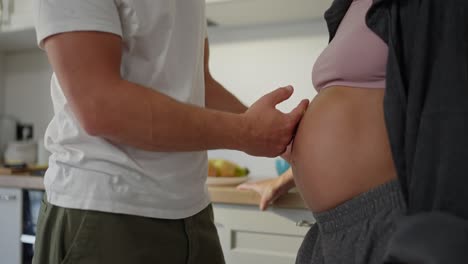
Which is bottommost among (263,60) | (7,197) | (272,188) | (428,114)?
(7,197)

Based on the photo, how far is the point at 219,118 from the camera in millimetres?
623

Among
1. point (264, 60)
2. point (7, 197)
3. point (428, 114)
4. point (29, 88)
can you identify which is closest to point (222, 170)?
point (264, 60)

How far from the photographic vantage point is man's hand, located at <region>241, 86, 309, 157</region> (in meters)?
0.63

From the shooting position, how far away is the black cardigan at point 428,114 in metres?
0.45

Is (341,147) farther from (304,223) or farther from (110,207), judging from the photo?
(304,223)

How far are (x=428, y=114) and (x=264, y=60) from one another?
4.22 ft

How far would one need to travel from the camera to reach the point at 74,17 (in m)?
0.59

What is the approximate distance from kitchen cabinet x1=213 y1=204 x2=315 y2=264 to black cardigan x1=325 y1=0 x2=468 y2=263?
0.75 m

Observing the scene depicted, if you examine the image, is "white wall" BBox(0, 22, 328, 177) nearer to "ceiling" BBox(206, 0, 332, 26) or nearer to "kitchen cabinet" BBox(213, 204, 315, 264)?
"ceiling" BBox(206, 0, 332, 26)

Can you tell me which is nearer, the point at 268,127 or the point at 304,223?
the point at 268,127

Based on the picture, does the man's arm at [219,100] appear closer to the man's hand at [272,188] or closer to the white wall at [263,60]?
the man's hand at [272,188]

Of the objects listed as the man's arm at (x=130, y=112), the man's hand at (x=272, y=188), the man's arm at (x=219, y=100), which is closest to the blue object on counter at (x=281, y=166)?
the man's hand at (x=272, y=188)

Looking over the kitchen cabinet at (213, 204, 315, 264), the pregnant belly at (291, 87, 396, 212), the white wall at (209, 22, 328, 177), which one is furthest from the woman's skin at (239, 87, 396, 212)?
the white wall at (209, 22, 328, 177)

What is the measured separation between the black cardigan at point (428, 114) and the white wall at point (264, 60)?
114 cm
